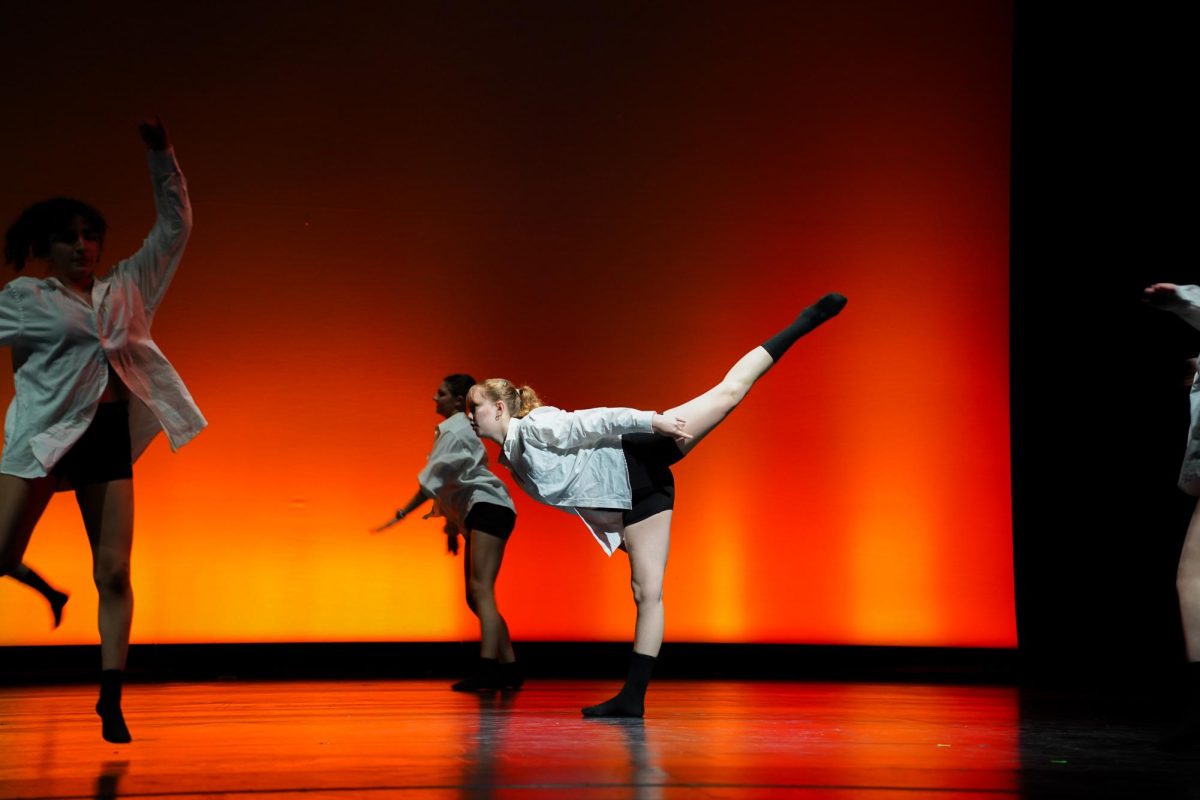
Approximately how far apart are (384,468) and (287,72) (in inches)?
72.5

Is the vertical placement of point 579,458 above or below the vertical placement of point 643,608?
above

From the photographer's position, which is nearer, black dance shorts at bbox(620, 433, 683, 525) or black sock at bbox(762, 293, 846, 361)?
black dance shorts at bbox(620, 433, 683, 525)

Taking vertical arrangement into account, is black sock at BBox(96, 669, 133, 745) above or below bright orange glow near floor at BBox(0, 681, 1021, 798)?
above

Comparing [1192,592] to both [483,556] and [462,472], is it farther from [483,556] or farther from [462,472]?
[462,472]

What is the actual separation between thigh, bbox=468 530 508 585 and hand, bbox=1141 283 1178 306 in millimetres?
2351

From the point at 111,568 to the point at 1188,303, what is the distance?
8.22ft

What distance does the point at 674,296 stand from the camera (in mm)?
5285

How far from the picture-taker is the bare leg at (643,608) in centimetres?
315

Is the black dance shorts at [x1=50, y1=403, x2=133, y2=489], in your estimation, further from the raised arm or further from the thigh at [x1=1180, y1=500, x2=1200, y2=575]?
the thigh at [x1=1180, y1=500, x2=1200, y2=575]

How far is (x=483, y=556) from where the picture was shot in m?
4.20

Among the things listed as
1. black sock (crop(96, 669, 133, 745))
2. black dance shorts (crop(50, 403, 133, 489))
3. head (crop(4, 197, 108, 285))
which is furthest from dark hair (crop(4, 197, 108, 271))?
black sock (crop(96, 669, 133, 745))

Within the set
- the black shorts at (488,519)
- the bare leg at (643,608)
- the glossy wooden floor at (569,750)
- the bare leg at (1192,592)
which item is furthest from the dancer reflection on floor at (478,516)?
the bare leg at (1192,592)

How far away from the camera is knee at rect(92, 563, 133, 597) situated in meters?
2.44

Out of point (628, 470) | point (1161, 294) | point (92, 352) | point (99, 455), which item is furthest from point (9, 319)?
point (1161, 294)
